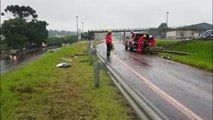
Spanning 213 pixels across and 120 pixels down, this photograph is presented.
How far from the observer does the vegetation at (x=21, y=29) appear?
81562mm

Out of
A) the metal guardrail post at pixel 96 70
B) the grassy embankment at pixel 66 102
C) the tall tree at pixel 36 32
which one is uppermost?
the metal guardrail post at pixel 96 70

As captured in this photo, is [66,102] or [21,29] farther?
[21,29]

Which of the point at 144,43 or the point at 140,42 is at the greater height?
the point at 140,42

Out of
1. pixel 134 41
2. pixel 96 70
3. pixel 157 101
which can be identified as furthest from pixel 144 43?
pixel 157 101

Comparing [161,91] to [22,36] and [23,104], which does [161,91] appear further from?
[22,36]

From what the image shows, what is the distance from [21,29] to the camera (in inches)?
3250

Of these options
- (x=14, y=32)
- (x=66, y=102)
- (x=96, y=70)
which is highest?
(x=96, y=70)

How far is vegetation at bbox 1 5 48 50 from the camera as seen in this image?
81.6 meters

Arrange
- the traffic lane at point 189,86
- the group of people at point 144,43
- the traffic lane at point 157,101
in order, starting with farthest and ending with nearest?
the group of people at point 144,43, the traffic lane at point 189,86, the traffic lane at point 157,101

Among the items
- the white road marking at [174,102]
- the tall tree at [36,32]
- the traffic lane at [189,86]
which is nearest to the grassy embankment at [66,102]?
the white road marking at [174,102]

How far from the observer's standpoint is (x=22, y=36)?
275 feet

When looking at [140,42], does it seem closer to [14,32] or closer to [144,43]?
[144,43]

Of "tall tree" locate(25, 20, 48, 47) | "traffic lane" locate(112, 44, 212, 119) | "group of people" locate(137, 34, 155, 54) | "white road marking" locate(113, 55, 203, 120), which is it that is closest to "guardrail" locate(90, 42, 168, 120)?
"white road marking" locate(113, 55, 203, 120)

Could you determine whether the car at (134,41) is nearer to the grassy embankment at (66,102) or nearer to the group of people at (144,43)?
the group of people at (144,43)
